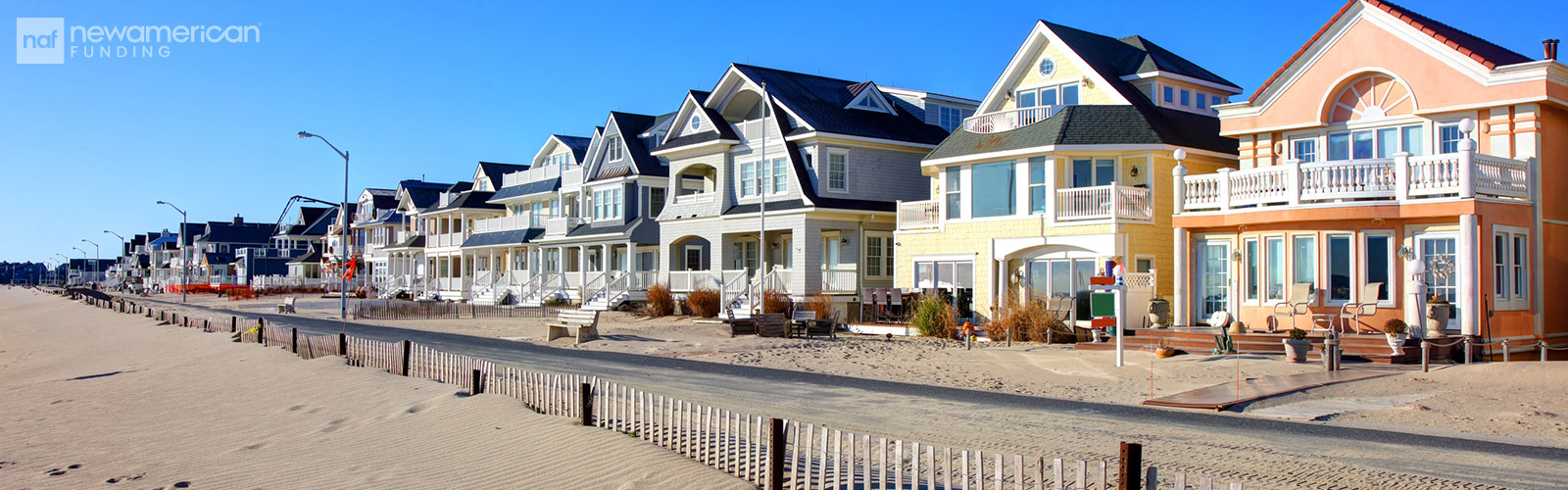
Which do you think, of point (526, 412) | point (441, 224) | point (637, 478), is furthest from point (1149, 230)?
point (441, 224)

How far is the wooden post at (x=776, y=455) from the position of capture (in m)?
8.93

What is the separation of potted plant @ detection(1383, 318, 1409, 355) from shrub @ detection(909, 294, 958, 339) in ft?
33.9

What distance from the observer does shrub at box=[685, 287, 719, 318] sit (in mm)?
38500

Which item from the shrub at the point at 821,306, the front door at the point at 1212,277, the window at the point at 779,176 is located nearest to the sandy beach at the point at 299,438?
the shrub at the point at 821,306

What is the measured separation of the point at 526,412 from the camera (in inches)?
541

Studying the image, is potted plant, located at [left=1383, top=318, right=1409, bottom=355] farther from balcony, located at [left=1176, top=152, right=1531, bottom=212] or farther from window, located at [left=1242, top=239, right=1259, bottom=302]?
window, located at [left=1242, top=239, right=1259, bottom=302]

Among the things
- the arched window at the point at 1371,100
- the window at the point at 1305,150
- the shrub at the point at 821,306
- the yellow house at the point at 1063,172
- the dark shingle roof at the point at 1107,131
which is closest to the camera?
the arched window at the point at 1371,100

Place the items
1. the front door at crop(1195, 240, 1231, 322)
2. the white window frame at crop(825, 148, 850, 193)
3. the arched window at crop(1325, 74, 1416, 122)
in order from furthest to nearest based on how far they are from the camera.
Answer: the white window frame at crop(825, 148, 850, 193), the front door at crop(1195, 240, 1231, 322), the arched window at crop(1325, 74, 1416, 122)

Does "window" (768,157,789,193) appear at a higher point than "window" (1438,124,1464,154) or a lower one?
higher

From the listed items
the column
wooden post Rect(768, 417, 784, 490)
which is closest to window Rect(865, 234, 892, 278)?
the column

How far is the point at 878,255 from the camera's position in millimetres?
38906

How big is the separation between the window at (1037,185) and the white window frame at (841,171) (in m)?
9.66

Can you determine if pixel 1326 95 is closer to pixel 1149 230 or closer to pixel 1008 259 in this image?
pixel 1149 230

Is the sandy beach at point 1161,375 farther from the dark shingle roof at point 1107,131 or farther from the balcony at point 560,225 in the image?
the balcony at point 560,225
